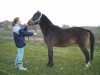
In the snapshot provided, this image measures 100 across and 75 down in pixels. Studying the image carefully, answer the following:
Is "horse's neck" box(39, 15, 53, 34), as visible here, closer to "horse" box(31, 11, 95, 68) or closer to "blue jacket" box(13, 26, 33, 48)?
"horse" box(31, 11, 95, 68)

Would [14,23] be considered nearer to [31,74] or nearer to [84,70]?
[31,74]

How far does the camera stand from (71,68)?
944 centimetres

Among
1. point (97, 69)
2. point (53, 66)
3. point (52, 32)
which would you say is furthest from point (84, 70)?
point (52, 32)

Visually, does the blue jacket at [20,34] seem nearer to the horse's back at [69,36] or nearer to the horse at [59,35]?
the horse at [59,35]

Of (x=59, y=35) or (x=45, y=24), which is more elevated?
(x=45, y=24)

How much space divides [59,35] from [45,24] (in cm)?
71

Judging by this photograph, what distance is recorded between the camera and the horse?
9.63 m

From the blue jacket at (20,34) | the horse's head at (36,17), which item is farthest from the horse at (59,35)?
the blue jacket at (20,34)

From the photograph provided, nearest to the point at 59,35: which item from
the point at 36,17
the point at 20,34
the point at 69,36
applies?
the point at 69,36

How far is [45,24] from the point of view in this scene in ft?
32.2

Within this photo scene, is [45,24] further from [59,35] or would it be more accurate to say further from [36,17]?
[59,35]

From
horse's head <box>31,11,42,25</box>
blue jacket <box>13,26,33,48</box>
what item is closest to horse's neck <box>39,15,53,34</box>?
horse's head <box>31,11,42,25</box>

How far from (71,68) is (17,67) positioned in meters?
2.06

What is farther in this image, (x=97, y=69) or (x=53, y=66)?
(x=53, y=66)
